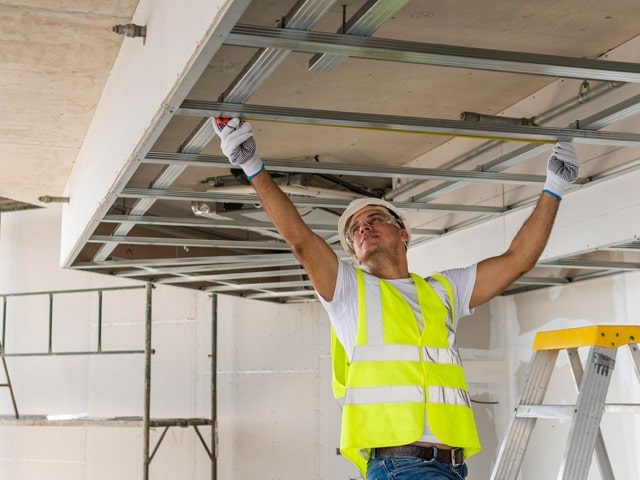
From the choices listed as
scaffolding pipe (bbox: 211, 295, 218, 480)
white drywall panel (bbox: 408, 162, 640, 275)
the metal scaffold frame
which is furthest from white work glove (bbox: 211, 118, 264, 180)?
scaffolding pipe (bbox: 211, 295, 218, 480)

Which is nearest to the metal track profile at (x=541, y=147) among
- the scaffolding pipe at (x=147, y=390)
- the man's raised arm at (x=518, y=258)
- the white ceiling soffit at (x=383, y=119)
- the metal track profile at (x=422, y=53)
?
the white ceiling soffit at (x=383, y=119)

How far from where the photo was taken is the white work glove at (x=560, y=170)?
257 cm

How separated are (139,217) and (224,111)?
1561mm

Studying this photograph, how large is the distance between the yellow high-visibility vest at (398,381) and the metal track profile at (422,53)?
1.91ft

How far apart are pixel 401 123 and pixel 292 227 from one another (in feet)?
1.93

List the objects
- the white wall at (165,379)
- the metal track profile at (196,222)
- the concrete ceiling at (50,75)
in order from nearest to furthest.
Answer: the concrete ceiling at (50,75)
the metal track profile at (196,222)
the white wall at (165,379)

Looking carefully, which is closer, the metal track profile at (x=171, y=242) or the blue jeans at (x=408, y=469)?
the blue jeans at (x=408, y=469)

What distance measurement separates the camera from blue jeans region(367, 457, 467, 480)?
206 cm

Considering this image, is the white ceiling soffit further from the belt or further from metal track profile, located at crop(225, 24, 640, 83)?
the belt

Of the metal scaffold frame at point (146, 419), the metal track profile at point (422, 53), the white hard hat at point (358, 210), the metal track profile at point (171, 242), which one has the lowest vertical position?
the metal scaffold frame at point (146, 419)

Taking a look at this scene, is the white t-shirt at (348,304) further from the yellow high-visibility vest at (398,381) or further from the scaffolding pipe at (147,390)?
the scaffolding pipe at (147,390)

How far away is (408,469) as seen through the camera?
6.78ft

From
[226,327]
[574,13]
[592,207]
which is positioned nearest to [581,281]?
[592,207]

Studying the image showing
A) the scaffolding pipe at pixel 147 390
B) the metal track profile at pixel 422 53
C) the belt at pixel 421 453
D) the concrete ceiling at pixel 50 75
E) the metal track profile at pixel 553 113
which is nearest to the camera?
the metal track profile at pixel 422 53
